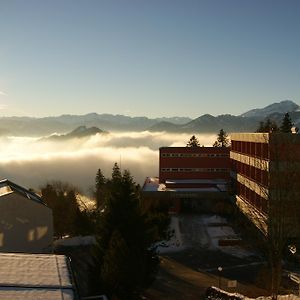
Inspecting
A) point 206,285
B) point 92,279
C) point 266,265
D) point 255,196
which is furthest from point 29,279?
point 255,196

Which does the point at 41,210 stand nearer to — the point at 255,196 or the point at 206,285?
the point at 206,285

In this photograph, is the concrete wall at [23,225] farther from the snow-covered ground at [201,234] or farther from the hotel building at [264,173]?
the hotel building at [264,173]

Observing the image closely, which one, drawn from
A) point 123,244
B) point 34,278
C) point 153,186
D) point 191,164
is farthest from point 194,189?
point 34,278

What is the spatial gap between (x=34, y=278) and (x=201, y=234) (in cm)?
3382

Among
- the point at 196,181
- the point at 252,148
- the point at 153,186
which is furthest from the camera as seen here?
the point at 196,181

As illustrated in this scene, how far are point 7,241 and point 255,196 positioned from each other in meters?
26.8

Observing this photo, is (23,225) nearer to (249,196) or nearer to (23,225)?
(23,225)

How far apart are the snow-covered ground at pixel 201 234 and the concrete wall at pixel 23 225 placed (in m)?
11.6

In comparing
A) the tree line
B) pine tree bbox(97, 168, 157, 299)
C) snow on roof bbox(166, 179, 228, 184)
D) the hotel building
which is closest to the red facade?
snow on roof bbox(166, 179, 228, 184)

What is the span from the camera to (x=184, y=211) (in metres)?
63.0

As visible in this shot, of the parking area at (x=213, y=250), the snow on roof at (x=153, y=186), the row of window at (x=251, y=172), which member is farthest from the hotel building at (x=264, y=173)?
the snow on roof at (x=153, y=186)

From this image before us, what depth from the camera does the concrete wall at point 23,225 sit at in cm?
3578

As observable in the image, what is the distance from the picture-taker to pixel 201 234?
49.4 metres

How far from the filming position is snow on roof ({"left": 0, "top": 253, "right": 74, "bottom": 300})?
52.5 ft
